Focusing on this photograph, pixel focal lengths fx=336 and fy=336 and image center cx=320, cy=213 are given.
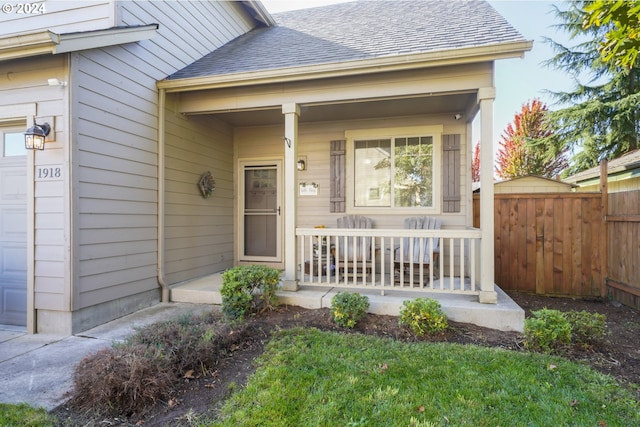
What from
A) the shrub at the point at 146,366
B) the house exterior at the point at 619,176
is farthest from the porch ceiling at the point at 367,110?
the house exterior at the point at 619,176

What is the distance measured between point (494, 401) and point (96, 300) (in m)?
3.72

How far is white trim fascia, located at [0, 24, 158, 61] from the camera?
9.93 ft

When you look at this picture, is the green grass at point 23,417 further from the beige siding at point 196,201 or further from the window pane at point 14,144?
the window pane at point 14,144

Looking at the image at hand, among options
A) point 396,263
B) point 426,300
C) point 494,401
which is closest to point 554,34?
point 396,263

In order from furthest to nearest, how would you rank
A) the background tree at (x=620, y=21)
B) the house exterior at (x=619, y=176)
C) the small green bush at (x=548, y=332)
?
the house exterior at (x=619, y=176), the small green bush at (x=548, y=332), the background tree at (x=620, y=21)

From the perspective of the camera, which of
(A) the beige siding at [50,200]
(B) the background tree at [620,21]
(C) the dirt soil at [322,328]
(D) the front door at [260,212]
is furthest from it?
(D) the front door at [260,212]

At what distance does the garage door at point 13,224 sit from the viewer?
357 cm

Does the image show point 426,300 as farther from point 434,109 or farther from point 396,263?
point 434,109

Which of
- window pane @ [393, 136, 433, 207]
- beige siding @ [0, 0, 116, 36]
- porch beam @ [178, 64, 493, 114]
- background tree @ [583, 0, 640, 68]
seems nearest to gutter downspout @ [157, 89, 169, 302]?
porch beam @ [178, 64, 493, 114]

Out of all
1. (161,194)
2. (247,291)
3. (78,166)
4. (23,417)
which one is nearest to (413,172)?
(247,291)

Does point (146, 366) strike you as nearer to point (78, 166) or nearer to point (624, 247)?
point (78, 166)

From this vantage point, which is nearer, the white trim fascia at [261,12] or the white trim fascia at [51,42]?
the white trim fascia at [51,42]

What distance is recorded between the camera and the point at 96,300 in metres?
3.52

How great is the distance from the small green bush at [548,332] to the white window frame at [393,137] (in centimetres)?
253
